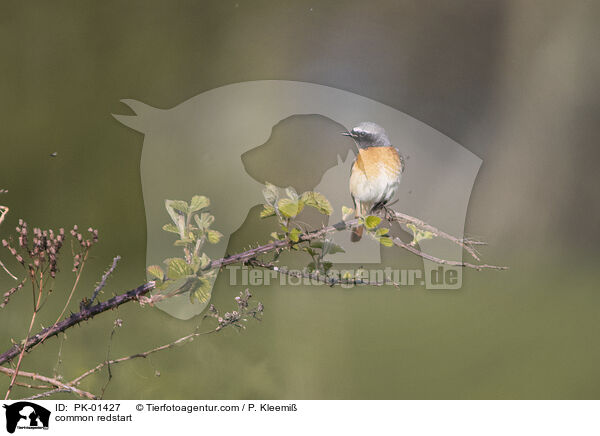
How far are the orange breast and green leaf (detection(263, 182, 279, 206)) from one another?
2.01ft

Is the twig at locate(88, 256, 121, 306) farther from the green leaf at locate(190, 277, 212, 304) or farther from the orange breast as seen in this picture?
the orange breast

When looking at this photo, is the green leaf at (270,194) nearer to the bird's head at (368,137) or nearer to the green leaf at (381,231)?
the green leaf at (381,231)

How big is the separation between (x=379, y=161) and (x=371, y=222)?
0.60 meters

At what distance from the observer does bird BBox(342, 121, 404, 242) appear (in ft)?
3.58

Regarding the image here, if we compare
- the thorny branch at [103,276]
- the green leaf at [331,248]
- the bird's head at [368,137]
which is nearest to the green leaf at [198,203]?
the thorny branch at [103,276]

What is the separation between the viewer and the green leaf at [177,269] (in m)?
0.46

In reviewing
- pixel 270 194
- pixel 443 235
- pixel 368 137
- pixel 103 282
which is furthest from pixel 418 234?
pixel 368 137

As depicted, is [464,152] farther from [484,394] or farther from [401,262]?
[484,394]

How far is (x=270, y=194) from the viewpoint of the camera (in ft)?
1.67

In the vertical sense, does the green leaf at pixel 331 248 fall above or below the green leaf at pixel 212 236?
below

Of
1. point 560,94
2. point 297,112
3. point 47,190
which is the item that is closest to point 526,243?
point 560,94

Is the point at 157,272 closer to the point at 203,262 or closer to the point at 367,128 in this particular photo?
the point at 203,262

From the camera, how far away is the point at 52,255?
0.51m

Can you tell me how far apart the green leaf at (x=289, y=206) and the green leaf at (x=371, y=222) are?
0.20ft
